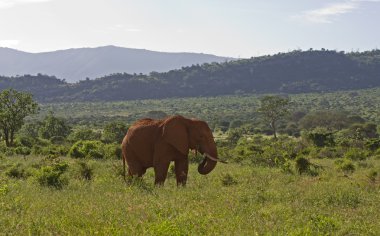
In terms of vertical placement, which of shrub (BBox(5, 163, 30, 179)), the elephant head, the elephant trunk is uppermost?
the elephant head

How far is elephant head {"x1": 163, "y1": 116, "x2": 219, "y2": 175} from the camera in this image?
14688 mm

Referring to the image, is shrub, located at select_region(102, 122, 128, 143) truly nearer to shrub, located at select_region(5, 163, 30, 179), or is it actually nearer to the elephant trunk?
shrub, located at select_region(5, 163, 30, 179)

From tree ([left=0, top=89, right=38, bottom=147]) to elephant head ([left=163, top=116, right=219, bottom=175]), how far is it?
25.6 meters

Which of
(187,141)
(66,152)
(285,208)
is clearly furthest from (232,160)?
(285,208)

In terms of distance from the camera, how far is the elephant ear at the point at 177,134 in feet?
48.1

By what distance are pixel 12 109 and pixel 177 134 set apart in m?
26.5

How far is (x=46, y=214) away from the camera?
9.32 m

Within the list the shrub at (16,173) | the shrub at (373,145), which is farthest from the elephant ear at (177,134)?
the shrub at (373,145)

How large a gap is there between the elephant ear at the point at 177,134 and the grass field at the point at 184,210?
1.59 meters

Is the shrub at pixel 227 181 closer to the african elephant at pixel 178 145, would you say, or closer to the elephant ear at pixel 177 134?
the african elephant at pixel 178 145

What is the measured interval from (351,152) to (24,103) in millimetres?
25972

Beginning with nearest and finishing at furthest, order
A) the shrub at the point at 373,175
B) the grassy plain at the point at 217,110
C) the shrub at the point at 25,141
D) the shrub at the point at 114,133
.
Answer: the shrub at the point at 373,175, the shrub at the point at 25,141, the shrub at the point at 114,133, the grassy plain at the point at 217,110

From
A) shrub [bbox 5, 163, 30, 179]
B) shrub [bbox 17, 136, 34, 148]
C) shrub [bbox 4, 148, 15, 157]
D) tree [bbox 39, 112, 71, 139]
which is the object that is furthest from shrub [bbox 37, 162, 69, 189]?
tree [bbox 39, 112, 71, 139]

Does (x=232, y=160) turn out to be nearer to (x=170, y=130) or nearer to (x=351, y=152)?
(x=351, y=152)
